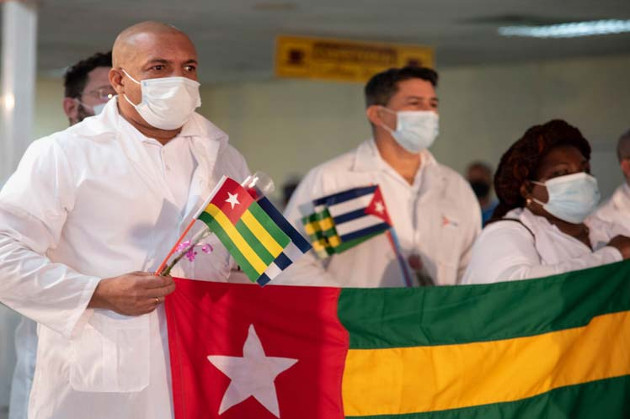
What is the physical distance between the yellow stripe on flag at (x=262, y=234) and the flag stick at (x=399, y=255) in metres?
1.92

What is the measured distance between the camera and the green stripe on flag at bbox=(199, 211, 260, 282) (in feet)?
11.6

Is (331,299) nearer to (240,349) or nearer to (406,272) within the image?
(240,349)

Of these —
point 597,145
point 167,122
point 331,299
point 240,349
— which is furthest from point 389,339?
point 597,145

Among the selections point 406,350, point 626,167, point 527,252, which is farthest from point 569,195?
point 626,167

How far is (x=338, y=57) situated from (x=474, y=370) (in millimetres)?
7567

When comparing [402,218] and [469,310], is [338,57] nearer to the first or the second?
[402,218]

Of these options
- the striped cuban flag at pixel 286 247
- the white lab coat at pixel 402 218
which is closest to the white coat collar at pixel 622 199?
the white lab coat at pixel 402 218

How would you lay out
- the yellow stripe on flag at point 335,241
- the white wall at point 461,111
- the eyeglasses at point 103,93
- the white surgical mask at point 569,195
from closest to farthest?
1. the white surgical mask at point 569,195
2. the eyeglasses at point 103,93
3. the yellow stripe on flag at point 335,241
4. the white wall at point 461,111

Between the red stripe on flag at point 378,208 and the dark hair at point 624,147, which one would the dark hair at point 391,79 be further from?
the dark hair at point 624,147

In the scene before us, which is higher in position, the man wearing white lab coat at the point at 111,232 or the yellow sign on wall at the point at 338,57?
the yellow sign on wall at the point at 338,57

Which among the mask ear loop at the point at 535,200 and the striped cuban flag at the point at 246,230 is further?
the mask ear loop at the point at 535,200

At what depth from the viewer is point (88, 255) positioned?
3586mm

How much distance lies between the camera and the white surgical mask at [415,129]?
5703mm

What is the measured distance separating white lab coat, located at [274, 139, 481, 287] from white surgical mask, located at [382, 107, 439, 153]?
0.45 ft
